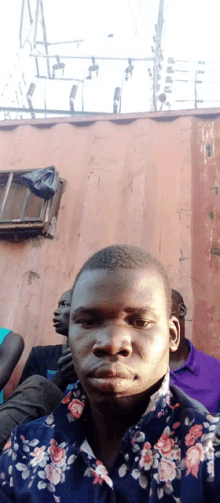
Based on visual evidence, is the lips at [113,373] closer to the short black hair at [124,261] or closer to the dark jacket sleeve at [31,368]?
the short black hair at [124,261]

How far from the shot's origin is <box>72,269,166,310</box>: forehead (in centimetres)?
97

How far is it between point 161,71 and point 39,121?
3.95 metres

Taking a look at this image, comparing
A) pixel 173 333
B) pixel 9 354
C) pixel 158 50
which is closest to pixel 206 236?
pixel 9 354

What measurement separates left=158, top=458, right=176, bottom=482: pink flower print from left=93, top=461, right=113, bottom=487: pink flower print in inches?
4.6

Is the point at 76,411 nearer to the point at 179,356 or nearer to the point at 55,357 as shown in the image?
the point at 179,356

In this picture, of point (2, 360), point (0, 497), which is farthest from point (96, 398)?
point (2, 360)

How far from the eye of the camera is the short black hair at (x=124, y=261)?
1052mm

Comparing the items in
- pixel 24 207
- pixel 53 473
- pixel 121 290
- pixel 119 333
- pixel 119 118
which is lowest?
pixel 53 473

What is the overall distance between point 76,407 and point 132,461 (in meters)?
0.23

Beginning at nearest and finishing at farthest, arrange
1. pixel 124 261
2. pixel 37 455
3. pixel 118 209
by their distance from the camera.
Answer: pixel 37 455, pixel 124 261, pixel 118 209

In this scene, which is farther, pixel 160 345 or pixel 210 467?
pixel 160 345

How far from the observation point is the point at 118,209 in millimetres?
3570

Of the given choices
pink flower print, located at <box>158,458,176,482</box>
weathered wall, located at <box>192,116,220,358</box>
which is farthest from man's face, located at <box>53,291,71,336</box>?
pink flower print, located at <box>158,458,176,482</box>

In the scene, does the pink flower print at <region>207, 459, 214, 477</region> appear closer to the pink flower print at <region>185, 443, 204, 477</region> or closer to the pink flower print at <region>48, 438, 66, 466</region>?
the pink flower print at <region>185, 443, 204, 477</region>
